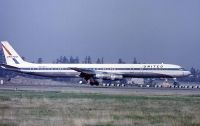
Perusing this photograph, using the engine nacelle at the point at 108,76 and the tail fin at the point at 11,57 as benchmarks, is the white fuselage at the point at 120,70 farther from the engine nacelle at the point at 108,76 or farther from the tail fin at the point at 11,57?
the tail fin at the point at 11,57

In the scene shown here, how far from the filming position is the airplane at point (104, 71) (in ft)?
306

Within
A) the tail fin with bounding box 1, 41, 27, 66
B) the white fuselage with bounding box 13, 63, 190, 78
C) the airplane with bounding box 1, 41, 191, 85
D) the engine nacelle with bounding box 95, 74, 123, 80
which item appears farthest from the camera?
the tail fin with bounding box 1, 41, 27, 66

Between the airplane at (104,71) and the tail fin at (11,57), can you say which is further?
the tail fin at (11,57)

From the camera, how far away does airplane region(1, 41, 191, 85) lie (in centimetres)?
9312

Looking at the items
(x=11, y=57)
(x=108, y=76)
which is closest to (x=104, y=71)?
(x=108, y=76)

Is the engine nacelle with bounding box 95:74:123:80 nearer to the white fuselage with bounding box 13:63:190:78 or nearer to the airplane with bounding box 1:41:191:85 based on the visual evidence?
the airplane with bounding box 1:41:191:85

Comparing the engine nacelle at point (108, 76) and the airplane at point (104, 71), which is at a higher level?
the airplane at point (104, 71)

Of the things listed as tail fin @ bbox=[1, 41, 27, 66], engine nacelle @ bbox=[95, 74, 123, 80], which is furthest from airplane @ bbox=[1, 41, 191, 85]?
tail fin @ bbox=[1, 41, 27, 66]

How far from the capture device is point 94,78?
309 feet

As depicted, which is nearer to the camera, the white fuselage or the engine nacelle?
the engine nacelle

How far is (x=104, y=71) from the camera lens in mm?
94875

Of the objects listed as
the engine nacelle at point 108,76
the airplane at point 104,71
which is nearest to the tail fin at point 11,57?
the airplane at point 104,71

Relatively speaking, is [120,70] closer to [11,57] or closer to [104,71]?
[104,71]

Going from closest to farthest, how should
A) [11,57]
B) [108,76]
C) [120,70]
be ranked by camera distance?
[108,76], [120,70], [11,57]
